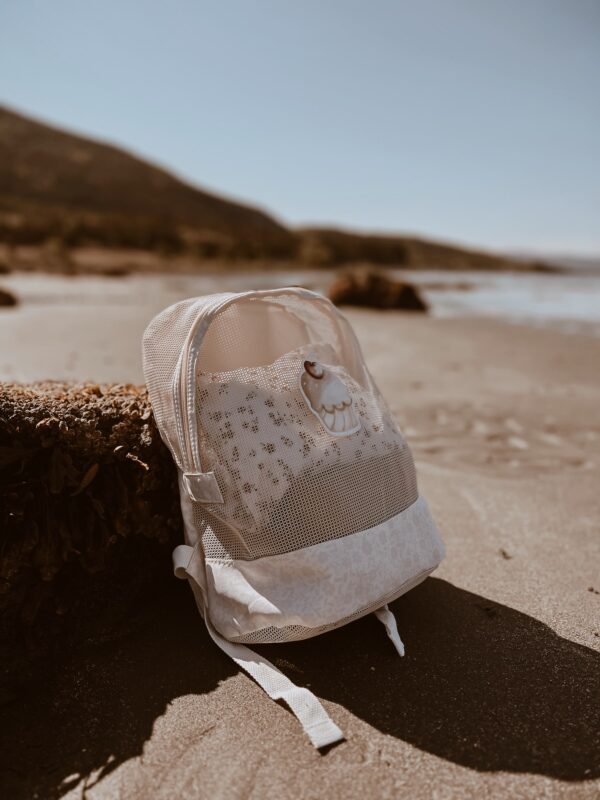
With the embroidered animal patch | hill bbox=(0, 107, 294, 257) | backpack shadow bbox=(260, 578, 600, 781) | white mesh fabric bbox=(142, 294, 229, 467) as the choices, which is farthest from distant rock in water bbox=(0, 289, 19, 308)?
hill bbox=(0, 107, 294, 257)

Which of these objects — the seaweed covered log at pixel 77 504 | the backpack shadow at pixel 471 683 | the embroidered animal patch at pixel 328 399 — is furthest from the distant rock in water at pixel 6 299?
the backpack shadow at pixel 471 683

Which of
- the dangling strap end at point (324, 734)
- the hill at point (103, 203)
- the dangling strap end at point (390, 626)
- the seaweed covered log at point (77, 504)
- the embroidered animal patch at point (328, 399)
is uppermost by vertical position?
the hill at point (103, 203)

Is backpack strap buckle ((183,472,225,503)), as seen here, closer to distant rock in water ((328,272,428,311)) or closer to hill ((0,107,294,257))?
distant rock in water ((328,272,428,311))

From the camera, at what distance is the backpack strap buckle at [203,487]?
1.80 m

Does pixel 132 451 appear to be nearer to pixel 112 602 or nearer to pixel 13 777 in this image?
pixel 112 602

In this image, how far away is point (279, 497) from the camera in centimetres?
181

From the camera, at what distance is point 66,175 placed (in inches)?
1575

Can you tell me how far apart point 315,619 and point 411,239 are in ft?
174

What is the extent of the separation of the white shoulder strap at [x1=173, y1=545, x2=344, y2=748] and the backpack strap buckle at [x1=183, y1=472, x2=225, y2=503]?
0.63 feet

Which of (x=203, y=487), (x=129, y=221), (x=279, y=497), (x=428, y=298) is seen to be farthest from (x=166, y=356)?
(x=129, y=221)

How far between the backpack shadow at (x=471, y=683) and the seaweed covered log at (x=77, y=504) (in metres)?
0.54

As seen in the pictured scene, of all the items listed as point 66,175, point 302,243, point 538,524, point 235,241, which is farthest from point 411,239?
point 538,524

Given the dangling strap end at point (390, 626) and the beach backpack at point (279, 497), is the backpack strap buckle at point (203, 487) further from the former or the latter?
the dangling strap end at point (390, 626)

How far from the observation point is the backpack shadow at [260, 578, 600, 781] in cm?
154
